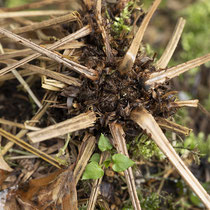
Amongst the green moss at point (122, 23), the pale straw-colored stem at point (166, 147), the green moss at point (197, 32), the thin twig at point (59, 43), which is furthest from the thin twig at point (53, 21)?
the green moss at point (197, 32)

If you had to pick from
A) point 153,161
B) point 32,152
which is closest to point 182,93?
point 153,161

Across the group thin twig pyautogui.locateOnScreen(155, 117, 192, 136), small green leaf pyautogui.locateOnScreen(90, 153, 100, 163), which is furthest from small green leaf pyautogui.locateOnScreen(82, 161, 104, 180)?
thin twig pyautogui.locateOnScreen(155, 117, 192, 136)

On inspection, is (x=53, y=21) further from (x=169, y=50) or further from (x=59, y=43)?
(x=169, y=50)

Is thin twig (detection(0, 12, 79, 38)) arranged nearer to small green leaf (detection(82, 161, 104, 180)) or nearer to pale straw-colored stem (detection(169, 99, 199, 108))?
pale straw-colored stem (detection(169, 99, 199, 108))

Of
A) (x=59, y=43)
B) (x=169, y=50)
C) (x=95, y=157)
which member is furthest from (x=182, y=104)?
(x=59, y=43)

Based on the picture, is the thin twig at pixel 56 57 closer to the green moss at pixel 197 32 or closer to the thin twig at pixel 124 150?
the thin twig at pixel 124 150

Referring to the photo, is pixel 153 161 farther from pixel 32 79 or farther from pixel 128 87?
pixel 32 79
